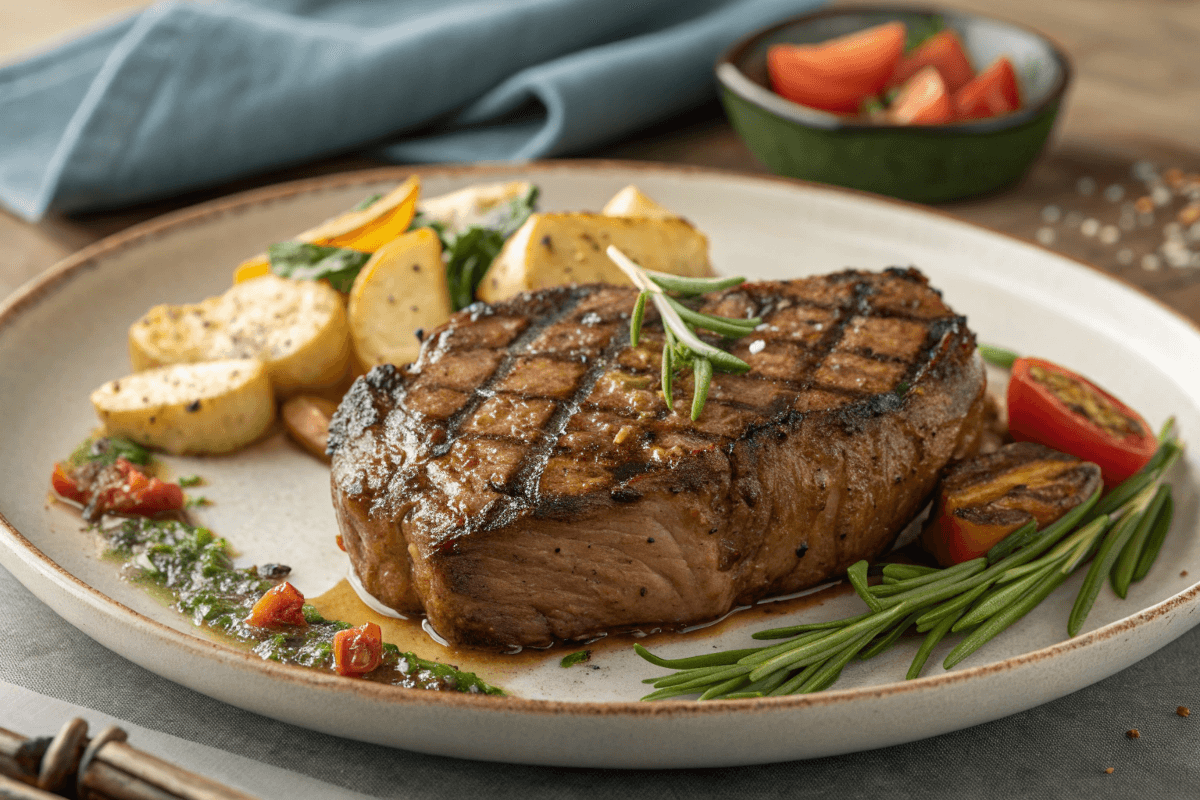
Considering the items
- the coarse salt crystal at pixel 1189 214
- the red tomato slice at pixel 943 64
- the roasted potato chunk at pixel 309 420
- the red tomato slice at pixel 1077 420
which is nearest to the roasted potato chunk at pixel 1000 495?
the red tomato slice at pixel 1077 420

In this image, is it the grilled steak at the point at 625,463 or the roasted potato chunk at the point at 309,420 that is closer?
the grilled steak at the point at 625,463

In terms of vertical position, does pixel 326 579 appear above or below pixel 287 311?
below

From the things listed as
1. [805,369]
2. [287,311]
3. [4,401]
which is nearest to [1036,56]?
[805,369]

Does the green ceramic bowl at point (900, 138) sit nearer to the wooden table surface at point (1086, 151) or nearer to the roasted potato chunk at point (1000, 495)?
the wooden table surface at point (1086, 151)

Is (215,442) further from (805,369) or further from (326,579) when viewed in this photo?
(805,369)

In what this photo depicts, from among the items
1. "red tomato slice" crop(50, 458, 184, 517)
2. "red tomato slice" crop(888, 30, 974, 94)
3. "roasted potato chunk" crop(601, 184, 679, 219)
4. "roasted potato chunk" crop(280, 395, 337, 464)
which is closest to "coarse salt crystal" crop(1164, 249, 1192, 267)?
"red tomato slice" crop(888, 30, 974, 94)

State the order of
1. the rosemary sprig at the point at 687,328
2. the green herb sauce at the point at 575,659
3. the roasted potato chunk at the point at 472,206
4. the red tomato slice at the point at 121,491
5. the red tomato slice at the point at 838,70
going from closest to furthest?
1. the green herb sauce at the point at 575,659
2. the rosemary sprig at the point at 687,328
3. the red tomato slice at the point at 121,491
4. the roasted potato chunk at the point at 472,206
5. the red tomato slice at the point at 838,70
